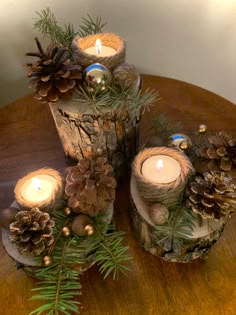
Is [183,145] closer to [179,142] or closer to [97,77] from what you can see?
[179,142]

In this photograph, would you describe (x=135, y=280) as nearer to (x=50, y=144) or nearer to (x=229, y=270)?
(x=229, y=270)

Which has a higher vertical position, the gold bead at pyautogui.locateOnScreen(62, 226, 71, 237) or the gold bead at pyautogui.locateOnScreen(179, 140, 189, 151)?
the gold bead at pyautogui.locateOnScreen(179, 140, 189, 151)

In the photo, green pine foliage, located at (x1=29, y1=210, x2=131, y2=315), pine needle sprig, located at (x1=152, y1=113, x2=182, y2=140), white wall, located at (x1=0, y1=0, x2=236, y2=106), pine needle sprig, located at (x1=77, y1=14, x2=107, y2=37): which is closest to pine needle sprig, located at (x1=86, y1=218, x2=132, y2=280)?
green pine foliage, located at (x1=29, y1=210, x2=131, y2=315)

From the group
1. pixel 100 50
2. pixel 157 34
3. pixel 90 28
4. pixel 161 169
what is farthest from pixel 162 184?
pixel 157 34

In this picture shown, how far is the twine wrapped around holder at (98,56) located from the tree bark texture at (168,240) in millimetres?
186

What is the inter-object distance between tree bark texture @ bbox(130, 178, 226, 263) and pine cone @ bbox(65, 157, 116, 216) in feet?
0.20

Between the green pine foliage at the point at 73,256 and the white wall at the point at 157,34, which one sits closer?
the green pine foliage at the point at 73,256

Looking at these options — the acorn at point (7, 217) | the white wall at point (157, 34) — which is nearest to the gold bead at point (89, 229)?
the acorn at point (7, 217)

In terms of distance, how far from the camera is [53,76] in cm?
49

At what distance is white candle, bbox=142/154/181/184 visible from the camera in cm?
48

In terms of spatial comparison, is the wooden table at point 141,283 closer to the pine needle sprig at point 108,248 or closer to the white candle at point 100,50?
the pine needle sprig at point 108,248

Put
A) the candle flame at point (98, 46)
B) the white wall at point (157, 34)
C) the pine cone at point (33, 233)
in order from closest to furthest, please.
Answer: the pine cone at point (33, 233) < the candle flame at point (98, 46) < the white wall at point (157, 34)

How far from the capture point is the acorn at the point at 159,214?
46cm

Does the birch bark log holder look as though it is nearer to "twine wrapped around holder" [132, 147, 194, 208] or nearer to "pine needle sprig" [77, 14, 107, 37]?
"twine wrapped around holder" [132, 147, 194, 208]
